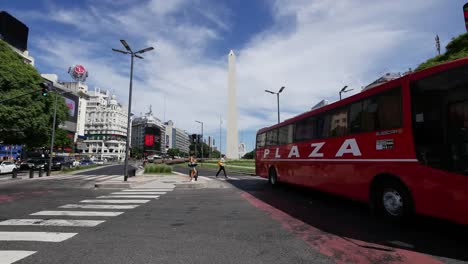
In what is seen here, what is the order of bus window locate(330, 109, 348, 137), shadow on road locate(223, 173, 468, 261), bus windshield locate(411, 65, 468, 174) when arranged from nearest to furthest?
shadow on road locate(223, 173, 468, 261), bus windshield locate(411, 65, 468, 174), bus window locate(330, 109, 348, 137)

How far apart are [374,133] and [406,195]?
1.69 meters

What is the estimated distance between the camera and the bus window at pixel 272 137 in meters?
14.0

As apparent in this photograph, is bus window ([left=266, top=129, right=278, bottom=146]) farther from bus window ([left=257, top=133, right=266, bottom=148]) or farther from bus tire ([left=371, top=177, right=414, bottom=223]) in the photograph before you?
bus tire ([left=371, top=177, right=414, bottom=223])

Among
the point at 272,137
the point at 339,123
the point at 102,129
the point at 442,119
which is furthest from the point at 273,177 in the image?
the point at 102,129

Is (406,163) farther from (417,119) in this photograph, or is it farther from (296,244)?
(296,244)

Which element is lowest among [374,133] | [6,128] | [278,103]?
[374,133]

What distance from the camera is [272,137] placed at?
14.5 metres

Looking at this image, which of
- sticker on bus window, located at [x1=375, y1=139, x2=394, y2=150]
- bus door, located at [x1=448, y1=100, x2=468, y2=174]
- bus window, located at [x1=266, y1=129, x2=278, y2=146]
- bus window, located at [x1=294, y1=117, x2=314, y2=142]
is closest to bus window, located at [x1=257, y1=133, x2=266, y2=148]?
bus window, located at [x1=266, y1=129, x2=278, y2=146]

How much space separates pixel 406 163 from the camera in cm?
585

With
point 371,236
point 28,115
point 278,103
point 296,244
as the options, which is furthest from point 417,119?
point 28,115

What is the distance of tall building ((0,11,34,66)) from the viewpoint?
190 feet

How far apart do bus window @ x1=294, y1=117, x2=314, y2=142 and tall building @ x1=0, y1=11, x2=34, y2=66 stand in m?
65.4

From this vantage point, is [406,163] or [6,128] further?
[6,128]

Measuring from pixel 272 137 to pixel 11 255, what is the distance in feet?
38.4
